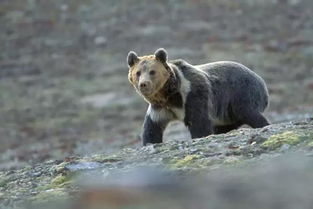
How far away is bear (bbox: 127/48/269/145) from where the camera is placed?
1170 centimetres

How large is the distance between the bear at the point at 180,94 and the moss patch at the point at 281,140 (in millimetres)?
2990

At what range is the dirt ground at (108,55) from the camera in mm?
26625

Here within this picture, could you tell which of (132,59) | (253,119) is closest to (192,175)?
(132,59)

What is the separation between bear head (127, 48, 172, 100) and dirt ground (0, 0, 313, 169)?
10.1m

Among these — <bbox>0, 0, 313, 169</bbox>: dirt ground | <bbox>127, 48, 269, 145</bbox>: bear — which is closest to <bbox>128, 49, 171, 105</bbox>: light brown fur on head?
<bbox>127, 48, 269, 145</bbox>: bear

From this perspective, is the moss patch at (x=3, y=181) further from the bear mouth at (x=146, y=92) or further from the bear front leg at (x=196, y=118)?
the bear front leg at (x=196, y=118)

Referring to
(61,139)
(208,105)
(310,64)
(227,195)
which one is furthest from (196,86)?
(310,64)

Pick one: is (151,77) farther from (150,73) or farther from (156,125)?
(156,125)

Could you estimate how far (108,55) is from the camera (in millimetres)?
36031

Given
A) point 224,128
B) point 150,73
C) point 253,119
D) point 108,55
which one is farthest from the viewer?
point 108,55

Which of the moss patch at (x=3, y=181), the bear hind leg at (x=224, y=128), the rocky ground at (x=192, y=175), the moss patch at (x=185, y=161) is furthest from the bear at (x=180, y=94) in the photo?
the moss patch at (x=185, y=161)

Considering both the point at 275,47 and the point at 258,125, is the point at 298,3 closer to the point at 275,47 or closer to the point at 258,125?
the point at 275,47

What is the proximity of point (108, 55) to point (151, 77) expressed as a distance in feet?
79.9

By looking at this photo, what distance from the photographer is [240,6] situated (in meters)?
40.4
